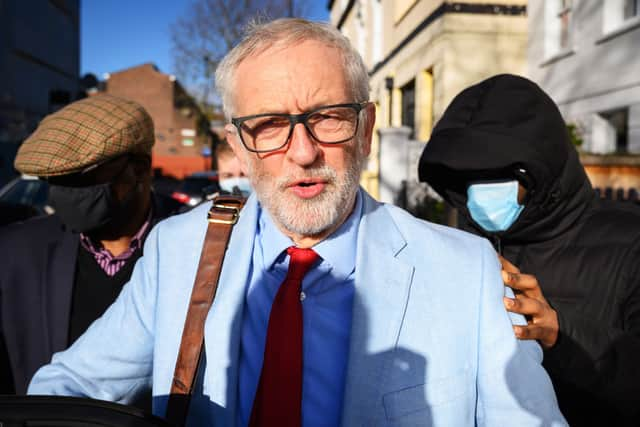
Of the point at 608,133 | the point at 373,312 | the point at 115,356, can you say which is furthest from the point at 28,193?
the point at 608,133

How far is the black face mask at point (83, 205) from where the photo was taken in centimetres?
232

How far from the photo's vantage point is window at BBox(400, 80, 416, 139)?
14.7 m

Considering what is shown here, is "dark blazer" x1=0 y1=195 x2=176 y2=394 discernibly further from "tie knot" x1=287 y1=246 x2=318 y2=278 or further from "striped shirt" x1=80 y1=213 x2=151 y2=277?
"tie knot" x1=287 y1=246 x2=318 y2=278

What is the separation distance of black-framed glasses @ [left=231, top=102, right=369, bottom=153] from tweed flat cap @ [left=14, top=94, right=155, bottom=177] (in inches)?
38.4

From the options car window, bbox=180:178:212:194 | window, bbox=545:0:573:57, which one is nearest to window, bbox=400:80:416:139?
window, bbox=545:0:573:57

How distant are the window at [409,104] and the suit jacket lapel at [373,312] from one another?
43.7 feet

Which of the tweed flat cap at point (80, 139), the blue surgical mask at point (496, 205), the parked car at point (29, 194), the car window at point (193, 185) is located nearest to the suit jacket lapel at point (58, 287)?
the tweed flat cap at point (80, 139)

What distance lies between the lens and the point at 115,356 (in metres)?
1.58

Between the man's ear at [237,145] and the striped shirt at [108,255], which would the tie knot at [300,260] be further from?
the striped shirt at [108,255]

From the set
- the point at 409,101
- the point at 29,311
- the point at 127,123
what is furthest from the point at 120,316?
the point at 409,101

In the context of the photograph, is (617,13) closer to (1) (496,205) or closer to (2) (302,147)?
(1) (496,205)

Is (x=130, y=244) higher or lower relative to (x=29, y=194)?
lower

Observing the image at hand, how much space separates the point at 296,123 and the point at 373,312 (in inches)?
25.2

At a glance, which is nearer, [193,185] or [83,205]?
[83,205]
